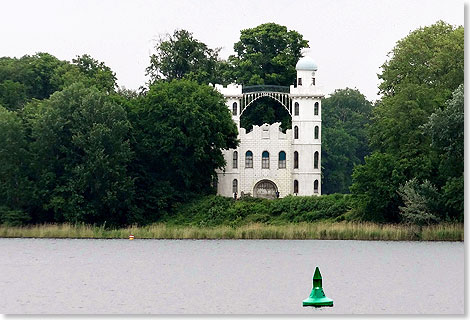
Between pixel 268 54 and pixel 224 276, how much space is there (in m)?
49.9

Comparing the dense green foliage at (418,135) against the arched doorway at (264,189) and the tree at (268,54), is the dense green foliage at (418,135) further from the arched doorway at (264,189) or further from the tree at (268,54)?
the tree at (268,54)

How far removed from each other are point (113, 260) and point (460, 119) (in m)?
16.4

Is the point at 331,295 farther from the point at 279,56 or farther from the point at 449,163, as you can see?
the point at 279,56

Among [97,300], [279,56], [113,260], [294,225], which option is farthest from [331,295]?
[279,56]

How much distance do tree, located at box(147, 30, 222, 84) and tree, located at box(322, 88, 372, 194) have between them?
1343 cm

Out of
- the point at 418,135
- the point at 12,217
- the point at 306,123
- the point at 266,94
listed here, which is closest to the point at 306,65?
the point at 266,94

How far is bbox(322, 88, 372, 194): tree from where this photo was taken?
11175 cm

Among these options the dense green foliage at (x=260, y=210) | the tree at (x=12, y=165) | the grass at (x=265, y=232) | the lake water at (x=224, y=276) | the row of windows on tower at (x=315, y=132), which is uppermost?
the row of windows on tower at (x=315, y=132)

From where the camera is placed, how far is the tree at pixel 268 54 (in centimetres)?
9812

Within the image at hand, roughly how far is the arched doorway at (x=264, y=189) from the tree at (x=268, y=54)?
7339mm

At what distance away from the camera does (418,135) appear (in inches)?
2884

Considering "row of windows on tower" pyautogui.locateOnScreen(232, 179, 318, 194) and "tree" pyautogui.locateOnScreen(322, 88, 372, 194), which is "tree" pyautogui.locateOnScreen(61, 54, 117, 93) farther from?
"tree" pyautogui.locateOnScreen(322, 88, 372, 194)

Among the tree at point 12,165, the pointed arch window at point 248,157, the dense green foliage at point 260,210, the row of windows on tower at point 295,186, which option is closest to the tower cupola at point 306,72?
the pointed arch window at point 248,157

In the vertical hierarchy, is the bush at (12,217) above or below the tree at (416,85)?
below
